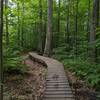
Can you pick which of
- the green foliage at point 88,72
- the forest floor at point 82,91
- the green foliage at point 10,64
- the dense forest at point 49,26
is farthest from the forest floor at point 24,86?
the dense forest at point 49,26

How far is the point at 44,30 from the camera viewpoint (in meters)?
29.4

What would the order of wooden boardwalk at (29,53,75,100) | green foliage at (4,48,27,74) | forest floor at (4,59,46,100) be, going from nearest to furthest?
wooden boardwalk at (29,53,75,100)
forest floor at (4,59,46,100)
green foliage at (4,48,27,74)

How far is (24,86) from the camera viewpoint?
10031mm

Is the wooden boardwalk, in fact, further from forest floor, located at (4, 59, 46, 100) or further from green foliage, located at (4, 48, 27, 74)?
green foliage, located at (4, 48, 27, 74)

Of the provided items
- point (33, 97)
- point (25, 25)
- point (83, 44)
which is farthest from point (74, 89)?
point (25, 25)

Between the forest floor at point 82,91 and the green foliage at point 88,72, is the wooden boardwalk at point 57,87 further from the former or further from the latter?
the green foliage at point 88,72

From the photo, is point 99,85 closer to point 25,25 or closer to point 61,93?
point 61,93

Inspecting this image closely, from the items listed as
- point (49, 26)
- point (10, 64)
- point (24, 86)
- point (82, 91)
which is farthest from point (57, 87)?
point (49, 26)

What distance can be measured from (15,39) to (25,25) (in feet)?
7.59

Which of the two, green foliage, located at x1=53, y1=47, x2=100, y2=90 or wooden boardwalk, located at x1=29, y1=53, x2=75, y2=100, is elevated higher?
green foliage, located at x1=53, y1=47, x2=100, y2=90

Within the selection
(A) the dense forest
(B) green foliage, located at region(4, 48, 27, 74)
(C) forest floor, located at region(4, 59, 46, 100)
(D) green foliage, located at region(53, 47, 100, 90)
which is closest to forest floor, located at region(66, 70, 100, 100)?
(D) green foliage, located at region(53, 47, 100, 90)

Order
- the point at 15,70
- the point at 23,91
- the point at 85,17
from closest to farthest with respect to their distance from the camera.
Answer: the point at 23,91, the point at 15,70, the point at 85,17

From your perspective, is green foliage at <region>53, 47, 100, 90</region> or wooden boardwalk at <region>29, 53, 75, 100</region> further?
green foliage at <region>53, 47, 100, 90</region>

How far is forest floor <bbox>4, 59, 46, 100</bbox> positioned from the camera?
874 centimetres
